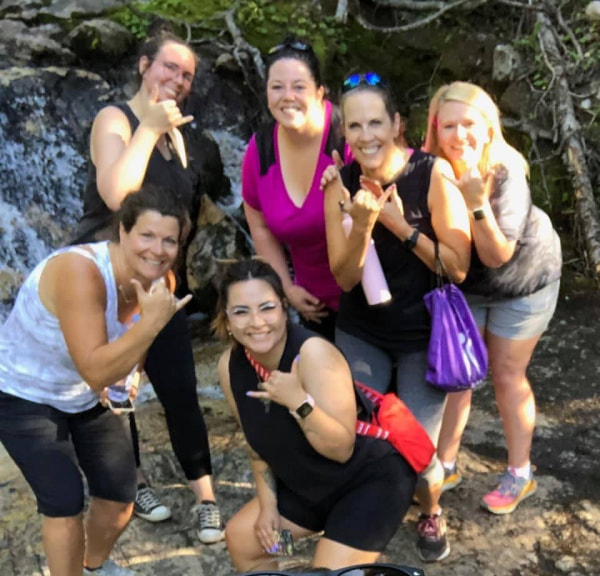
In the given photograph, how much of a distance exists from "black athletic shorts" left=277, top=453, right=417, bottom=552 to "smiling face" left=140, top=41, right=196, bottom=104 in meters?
1.67

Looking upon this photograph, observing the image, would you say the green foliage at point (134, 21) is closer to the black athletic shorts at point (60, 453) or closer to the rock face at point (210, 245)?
the rock face at point (210, 245)

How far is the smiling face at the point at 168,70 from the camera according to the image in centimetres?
287

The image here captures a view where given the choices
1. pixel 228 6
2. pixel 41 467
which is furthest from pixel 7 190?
pixel 41 467

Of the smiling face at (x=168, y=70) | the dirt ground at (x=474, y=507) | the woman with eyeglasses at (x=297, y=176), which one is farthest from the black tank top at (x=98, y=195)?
the dirt ground at (x=474, y=507)

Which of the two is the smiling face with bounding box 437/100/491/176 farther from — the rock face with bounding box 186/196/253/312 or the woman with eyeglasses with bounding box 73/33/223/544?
the rock face with bounding box 186/196/253/312

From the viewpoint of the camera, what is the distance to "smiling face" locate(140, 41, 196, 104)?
9.42 ft

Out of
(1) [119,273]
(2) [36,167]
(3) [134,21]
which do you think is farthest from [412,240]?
(3) [134,21]

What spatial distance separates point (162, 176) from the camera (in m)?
2.87

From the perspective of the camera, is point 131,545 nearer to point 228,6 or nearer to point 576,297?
point 576,297

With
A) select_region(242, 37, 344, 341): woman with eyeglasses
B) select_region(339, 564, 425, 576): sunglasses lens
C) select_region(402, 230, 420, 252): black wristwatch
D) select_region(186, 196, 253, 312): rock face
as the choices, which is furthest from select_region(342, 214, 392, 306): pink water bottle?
select_region(186, 196, 253, 312): rock face

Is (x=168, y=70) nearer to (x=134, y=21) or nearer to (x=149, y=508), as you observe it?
(x=149, y=508)

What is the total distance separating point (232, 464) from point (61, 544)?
1.36 metres

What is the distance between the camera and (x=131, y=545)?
315 cm

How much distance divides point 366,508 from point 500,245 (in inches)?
40.9
